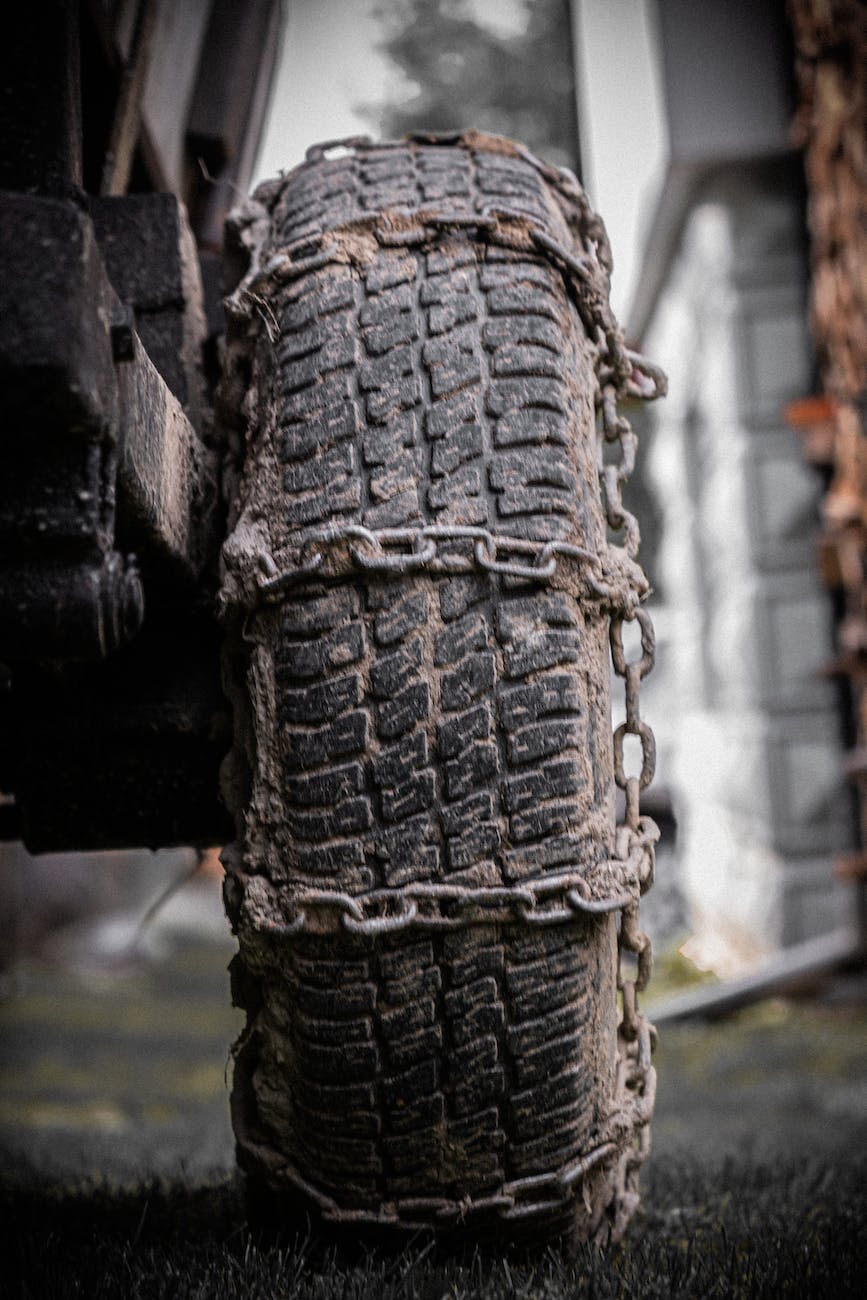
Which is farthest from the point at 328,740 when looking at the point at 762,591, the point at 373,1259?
the point at 762,591

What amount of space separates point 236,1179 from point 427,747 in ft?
2.32

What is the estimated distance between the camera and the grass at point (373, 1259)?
914 mm

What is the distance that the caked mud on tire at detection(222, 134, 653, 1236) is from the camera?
914 mm

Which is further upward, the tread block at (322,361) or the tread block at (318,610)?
the tread block at (322,361)

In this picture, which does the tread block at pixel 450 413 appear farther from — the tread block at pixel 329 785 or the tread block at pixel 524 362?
the tread block at pixel 329 785

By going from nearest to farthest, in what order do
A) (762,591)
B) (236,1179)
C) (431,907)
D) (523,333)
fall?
(431,907) → (523,333) → (236,1179) → (762,591)

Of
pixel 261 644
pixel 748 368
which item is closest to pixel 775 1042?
pixel 748 368

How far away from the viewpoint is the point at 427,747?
92 centimetres

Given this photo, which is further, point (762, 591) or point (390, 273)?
point (762, 591)

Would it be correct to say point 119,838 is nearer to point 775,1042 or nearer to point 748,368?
point 775,1042

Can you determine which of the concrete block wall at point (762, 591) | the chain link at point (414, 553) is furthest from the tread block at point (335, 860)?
the concrete block wall at point (762, 591)

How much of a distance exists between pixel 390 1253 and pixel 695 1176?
707 mm

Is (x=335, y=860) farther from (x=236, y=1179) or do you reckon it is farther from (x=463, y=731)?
(x=236, y=1179)

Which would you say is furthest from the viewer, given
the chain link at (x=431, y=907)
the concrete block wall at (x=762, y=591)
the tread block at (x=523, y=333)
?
the concrete block wall at (x=762, y=591)
